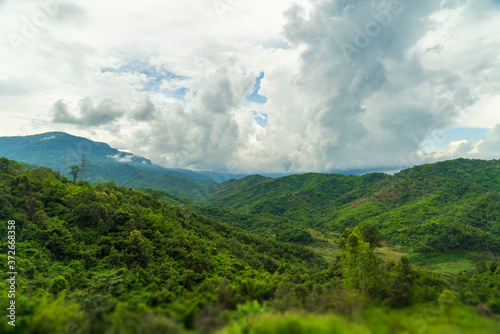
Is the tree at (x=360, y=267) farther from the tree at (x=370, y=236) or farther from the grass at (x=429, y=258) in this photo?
the grass at (x=429, y=258)

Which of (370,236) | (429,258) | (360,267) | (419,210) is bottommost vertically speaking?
(429,258)

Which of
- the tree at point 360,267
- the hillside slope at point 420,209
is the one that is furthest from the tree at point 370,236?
the hillside slope at point 420,209

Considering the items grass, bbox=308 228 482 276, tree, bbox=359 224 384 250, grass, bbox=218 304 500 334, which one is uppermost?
grass, bbox=218 304 500 334

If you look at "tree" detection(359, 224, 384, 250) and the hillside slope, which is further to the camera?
the hillside slope

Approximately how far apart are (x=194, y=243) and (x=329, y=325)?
34.5 metres

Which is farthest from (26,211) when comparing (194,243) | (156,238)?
(194,243)

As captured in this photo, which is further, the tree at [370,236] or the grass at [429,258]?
the grass at [429,258]

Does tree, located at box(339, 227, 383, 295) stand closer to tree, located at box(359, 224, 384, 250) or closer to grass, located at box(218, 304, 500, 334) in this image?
grass, located at box(218, 304, 500, 334)

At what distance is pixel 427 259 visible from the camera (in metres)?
75.3

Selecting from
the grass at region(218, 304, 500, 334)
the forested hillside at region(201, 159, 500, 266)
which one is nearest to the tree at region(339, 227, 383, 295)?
the grass at region(218, 304, 500, 334)

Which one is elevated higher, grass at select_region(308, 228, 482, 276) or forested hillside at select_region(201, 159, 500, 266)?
forested hillside at select_region(201, 159, 500, 266)

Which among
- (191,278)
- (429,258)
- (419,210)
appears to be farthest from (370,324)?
(419,210)

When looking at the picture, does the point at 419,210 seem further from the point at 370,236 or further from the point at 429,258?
the point at 370,236

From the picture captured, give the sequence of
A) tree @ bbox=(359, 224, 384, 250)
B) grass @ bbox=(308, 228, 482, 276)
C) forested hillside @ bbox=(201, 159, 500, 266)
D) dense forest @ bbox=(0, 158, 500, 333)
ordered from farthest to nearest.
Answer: forested hillside @ bbox=(201, 159, 500, 266), grass @ bbox=(308, 228, 482, 276), tree @ bbox=(359, 224, 384, 250), dense forest @ bbox=(0, 158, 500, 333)
